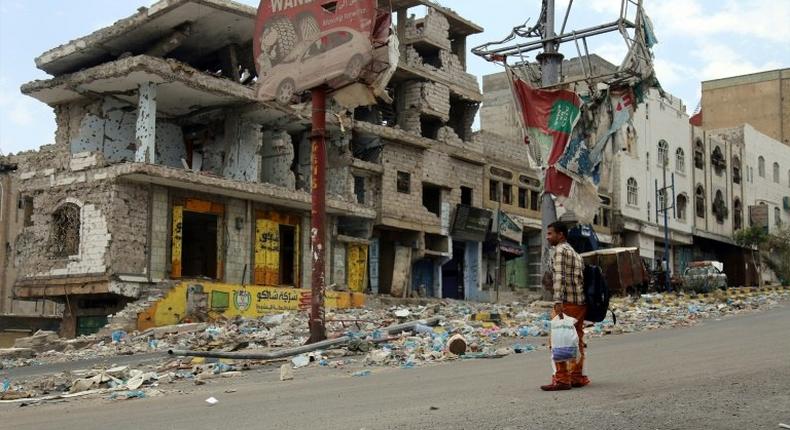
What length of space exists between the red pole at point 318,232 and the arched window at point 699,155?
141 feet

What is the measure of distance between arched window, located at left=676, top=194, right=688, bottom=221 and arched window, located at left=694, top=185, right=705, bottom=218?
1646mm

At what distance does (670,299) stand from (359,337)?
1502 cm

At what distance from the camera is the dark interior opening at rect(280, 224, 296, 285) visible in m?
28.7

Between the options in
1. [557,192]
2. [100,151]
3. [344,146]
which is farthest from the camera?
[344,146]

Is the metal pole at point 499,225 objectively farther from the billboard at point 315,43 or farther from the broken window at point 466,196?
the billboard at point 315,43

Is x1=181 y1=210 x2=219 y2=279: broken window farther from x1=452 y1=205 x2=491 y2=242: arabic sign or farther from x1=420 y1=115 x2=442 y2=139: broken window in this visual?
x1=420 y1=115 x2=442 y2=139: broken window

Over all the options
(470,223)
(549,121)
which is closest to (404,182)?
(470,223)

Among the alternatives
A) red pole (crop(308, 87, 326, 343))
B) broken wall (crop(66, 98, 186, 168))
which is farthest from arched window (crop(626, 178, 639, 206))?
red pole (crop(308, 87, 326, 343))

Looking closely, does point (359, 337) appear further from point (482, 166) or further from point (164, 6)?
point (482, 166)

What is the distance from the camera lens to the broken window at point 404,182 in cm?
3303

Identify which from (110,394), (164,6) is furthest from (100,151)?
(110,394)

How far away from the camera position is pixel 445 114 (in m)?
35.1

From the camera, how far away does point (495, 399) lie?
729 cm

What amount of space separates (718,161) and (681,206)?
590 cm
